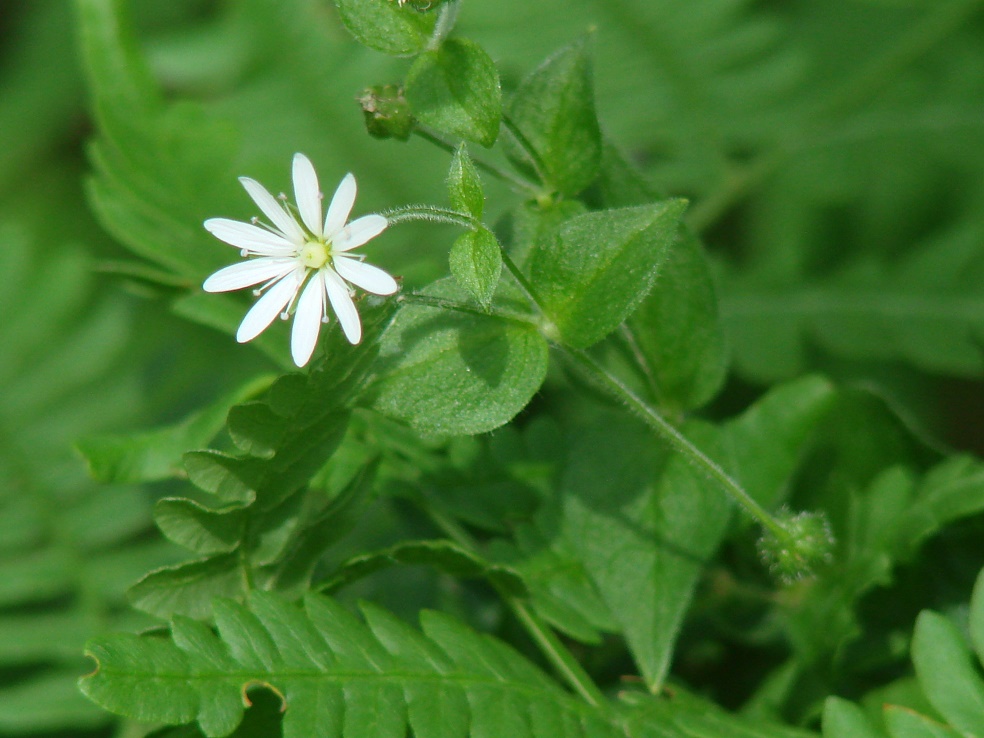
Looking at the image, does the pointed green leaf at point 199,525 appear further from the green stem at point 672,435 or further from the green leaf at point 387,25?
the green leaf at point 387,25

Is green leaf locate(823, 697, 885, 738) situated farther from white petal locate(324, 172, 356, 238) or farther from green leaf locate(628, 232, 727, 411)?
white petal locate(324, 172, 356, 238)

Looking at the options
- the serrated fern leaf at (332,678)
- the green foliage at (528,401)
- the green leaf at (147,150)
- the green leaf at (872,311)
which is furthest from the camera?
the green leaf at (872,311)

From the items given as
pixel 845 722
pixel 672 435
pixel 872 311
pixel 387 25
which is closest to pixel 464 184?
pixel 387 25

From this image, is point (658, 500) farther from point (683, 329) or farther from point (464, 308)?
point (464, 308)

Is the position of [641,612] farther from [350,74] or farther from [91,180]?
[350,74]

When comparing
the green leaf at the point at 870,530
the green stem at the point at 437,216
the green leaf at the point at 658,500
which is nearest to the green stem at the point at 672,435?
the green leaf at the point at 658,500

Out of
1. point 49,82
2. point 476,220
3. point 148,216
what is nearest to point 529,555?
point 476,220
